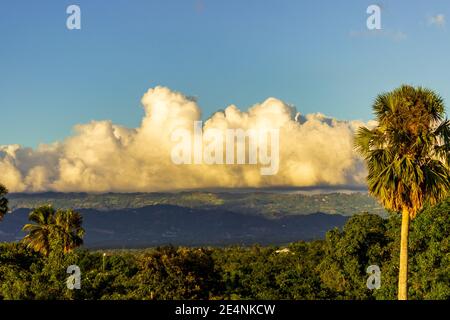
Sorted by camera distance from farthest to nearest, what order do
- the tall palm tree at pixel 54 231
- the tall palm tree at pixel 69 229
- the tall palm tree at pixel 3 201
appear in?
the tall palm tree at pixel 54 231, the tall palm tree at pixel 69 229, the tall palm tree at pixel 3 201

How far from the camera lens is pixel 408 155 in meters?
28.6

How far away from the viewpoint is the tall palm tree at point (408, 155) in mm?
28438

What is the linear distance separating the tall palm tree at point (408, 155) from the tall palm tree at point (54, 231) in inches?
1763

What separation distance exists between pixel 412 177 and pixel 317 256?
7152cm

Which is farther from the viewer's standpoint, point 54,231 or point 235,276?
point 54,231

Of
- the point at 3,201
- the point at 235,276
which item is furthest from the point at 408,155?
the point at 3,201

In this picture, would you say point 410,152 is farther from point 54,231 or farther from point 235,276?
point 54,231

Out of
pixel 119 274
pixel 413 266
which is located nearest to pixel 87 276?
pixel 119 274

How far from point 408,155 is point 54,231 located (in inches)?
1867

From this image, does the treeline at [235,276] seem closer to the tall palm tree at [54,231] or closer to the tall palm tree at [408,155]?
the tall palm tree at [54,231]

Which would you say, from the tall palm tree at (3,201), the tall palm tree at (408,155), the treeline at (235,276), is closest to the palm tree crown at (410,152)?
the tall palm tree at (408,155)

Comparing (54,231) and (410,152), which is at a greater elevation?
(410,152)

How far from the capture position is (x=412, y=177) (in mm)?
28188
